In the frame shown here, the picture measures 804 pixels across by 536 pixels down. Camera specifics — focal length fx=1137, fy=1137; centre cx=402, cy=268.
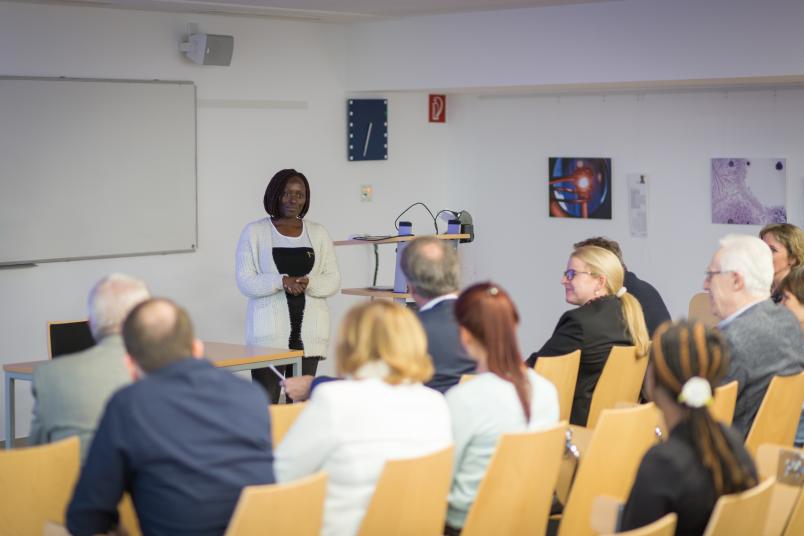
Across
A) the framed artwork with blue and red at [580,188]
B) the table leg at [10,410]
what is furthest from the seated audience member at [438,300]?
the framed artwork with blue and red at [580,188]

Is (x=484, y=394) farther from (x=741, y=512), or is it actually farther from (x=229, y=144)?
(x=229, y=144)

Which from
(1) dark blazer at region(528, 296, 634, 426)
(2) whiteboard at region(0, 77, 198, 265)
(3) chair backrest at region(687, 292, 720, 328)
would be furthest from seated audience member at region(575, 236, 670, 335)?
(2) whiteboard at region(0, 77, 198, 265)

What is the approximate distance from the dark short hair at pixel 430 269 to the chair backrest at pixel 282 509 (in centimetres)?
147

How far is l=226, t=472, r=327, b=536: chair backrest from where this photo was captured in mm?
2629

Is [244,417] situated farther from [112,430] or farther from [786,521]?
[786,521]

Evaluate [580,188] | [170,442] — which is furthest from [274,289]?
[170,442]

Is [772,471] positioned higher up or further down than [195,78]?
further down

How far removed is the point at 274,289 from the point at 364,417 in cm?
374

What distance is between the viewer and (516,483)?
11.0ft

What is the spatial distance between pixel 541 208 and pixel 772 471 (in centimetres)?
591

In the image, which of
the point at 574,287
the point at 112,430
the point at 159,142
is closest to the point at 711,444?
the point at 112,430

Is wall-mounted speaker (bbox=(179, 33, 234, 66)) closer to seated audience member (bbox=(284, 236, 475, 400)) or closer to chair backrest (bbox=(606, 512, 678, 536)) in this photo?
seated audience member (bbox=(284, 236, 475, 400))

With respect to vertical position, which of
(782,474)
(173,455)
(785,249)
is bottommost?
(782,474)

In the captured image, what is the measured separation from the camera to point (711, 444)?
2756 millimetres
